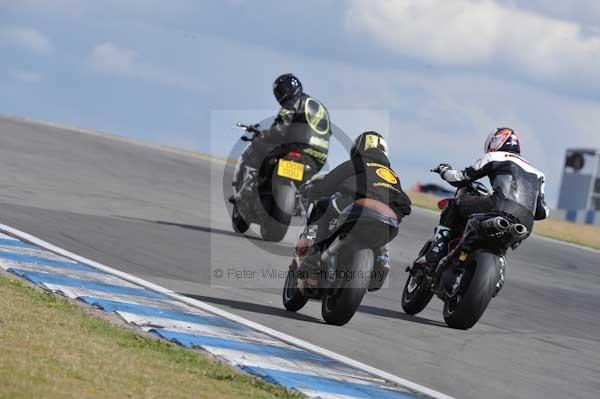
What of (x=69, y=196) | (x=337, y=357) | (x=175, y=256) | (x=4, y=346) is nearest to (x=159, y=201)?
(x=69, y=196)

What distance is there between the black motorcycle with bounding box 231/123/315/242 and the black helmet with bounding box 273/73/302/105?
587mm

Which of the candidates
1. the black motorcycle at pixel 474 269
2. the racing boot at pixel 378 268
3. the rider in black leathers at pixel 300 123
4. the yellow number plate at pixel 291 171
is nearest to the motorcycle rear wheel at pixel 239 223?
the rider in black leathers at pixel 300 123

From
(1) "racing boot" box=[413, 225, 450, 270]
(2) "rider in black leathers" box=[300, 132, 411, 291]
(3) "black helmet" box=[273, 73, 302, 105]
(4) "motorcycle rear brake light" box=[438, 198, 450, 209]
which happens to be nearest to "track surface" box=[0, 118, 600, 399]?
(1) "racing boot" box=[413, 225, 450, 270]

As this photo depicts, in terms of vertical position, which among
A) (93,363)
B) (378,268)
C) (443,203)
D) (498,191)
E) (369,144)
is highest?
(369,144)

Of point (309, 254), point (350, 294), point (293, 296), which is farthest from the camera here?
point (293, 296)

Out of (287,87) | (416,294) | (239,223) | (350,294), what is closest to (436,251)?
(416,294)

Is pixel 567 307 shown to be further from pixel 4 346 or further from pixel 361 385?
pixel 4 346

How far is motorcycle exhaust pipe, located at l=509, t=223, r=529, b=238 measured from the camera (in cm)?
941

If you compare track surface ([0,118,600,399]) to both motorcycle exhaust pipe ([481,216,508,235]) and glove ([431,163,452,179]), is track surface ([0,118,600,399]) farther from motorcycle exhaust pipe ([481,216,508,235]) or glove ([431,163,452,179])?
glove ([431,163,452,179])

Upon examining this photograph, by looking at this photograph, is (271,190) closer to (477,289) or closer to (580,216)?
(477,289)

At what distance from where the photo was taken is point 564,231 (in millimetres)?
27031

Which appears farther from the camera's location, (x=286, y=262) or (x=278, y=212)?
(x=278, y=212)

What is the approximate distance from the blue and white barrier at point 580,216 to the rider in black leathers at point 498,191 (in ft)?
91.3

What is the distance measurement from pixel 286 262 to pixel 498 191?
4005mm
